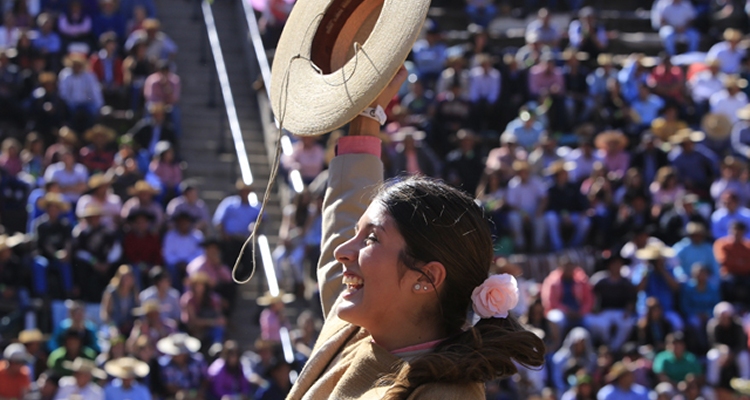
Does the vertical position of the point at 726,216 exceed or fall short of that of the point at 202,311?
it falls short

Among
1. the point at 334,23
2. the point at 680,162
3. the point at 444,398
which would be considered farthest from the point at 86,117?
the point at 444,398

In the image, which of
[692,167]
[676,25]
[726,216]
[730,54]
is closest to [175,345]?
[726,216]

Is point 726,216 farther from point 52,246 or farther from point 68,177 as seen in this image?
point 52,246

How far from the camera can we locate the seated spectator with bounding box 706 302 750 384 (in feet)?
37.2

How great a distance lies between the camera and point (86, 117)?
13461 mm

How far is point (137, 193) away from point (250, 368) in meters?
2.25

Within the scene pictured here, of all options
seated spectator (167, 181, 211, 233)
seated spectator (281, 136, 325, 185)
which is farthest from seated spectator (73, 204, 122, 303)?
seated spectator (281, 136, 325, 185)

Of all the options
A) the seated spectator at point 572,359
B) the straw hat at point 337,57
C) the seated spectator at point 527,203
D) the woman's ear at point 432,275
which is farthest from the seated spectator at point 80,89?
the woman's ear at point 432,275

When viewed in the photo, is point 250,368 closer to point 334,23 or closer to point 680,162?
point 680,162

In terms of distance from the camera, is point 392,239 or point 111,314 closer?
point 392,239

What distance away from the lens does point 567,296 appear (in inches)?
456

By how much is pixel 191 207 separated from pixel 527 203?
333cm

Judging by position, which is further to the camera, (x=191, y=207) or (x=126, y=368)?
(x=191, y=207)

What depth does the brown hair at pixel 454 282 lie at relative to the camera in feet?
7.93
